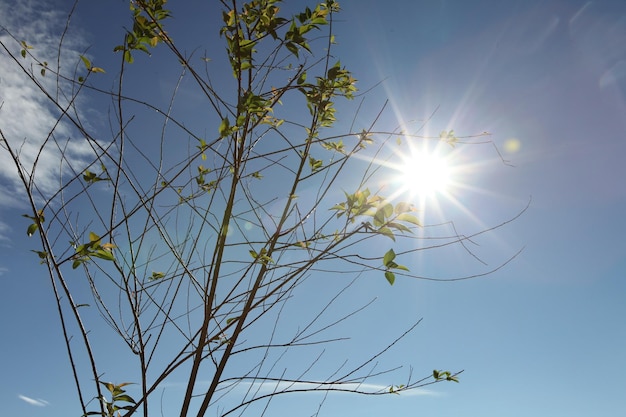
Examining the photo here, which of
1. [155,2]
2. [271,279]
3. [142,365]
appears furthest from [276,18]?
[142,365]

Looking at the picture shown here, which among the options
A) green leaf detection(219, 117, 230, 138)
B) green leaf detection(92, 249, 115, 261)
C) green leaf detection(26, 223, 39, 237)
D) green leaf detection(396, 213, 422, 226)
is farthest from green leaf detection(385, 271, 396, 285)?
green leaf detection(26, 223, 39, 237)

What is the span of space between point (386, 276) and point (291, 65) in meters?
1.47

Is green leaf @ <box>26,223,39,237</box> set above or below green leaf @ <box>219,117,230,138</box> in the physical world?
below

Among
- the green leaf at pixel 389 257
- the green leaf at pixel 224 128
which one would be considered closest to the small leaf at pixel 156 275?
the green leaf at pixel 224 128

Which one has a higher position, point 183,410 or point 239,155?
point 239,155

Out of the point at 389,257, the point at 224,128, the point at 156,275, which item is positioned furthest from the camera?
the point at 156,275

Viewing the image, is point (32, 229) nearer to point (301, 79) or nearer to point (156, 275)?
point (156, 275)

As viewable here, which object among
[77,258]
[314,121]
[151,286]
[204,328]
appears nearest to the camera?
[77,258]

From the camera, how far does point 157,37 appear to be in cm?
195

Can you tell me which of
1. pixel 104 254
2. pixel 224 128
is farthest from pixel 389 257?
pixel 104 254

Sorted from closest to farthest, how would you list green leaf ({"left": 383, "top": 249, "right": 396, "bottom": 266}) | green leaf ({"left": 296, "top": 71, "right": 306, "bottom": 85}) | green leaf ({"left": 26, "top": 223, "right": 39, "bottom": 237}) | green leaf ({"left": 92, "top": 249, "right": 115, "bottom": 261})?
1. green leaf ({"left": 92, "top": 249, "right": 115, "bottom": 261})
2. green leaf ({"left": 383, "top": 249, "right": 396, "bottom": 266})
3. green leaf ({"left": 26, "top": 223, "right": 39, "bottom": 237})
4. green leaf ({"left": 296, "top": 71, "right": 306, "bottom": 85})

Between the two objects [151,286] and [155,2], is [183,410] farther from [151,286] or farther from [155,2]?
[155,2]

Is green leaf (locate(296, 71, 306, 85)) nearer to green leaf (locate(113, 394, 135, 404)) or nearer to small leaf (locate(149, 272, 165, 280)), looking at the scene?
small leaf (locate(149, 272, 165, 280))

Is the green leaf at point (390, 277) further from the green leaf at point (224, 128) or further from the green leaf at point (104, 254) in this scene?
the green leaf at point (104, 254)
